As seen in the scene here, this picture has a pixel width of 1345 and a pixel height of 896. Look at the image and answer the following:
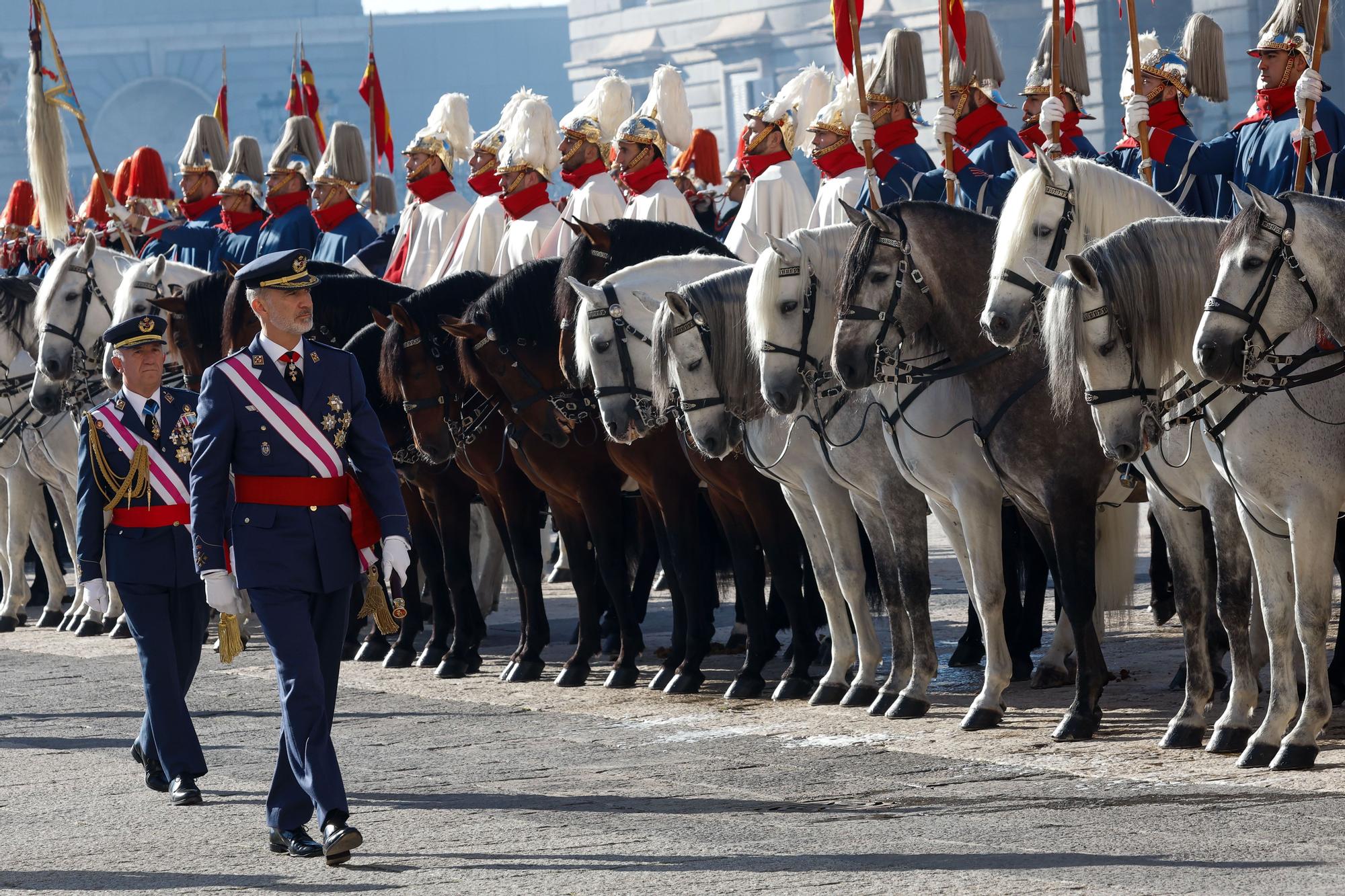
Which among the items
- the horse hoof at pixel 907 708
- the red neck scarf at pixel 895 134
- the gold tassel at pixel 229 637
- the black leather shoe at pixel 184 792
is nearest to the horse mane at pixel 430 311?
the red neck scarf at pixel 895 134

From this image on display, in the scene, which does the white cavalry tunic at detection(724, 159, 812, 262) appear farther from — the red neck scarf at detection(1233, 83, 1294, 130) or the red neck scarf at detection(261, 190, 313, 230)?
the red neck scarf at detection(261, 190, 313, 230)

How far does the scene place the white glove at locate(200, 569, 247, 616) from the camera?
269 inches

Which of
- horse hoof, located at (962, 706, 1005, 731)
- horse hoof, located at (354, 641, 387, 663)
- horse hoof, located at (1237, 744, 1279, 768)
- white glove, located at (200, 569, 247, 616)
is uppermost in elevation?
white glove, located at (200, 569, 247, 616)

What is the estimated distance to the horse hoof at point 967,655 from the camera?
1123 centimetres

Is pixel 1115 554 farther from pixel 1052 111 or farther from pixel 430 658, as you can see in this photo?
pixel 430 658

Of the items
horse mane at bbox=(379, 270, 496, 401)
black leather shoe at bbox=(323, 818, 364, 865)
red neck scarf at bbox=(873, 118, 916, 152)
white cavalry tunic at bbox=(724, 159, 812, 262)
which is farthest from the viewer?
white cavalry tunic at bbox=(724, 159, 812, 262)

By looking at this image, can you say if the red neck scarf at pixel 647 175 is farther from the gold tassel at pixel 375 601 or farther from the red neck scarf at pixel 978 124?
the gold tassel at pixel 375 601

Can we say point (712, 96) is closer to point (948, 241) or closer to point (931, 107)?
point (931, 107)

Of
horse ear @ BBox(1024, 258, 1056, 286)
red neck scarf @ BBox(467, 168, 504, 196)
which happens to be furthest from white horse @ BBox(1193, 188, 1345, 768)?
red neck scarf @ BBox(467, 168, 504, 196)

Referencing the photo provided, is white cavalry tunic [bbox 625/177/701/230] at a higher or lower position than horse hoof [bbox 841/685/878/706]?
higher

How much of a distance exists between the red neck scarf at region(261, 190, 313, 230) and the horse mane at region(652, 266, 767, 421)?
21.7 ft

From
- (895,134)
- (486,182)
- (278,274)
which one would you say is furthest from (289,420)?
(486,182)

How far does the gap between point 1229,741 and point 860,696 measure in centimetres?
219

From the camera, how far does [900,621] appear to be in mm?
9758
